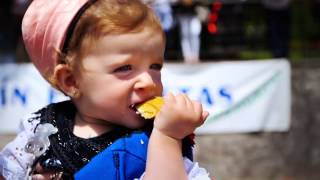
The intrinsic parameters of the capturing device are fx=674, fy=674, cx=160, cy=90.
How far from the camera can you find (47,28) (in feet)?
5.91

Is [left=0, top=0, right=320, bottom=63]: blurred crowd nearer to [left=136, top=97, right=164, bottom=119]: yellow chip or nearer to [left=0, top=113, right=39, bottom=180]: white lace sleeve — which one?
[left=0, top=113, right=39, bottom=180]: white lace sleeve

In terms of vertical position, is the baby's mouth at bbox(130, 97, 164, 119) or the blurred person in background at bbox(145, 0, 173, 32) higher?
the baby's mouth at bbox(130, 97, 164, 119)

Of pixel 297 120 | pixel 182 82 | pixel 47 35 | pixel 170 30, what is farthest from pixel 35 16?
pixel 170 30

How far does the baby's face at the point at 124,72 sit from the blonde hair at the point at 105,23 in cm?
2

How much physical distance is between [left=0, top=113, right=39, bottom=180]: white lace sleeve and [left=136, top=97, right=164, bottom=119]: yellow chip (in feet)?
1.23

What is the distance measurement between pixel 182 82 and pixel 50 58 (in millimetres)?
4380

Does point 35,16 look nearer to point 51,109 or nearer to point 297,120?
point 51,109

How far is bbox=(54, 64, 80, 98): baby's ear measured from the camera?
1.81m

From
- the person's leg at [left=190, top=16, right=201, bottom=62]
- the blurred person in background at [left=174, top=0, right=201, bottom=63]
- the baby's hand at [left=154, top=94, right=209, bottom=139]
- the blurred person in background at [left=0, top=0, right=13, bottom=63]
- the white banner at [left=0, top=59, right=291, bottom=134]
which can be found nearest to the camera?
the baby's hand at [left=154, top=94, right=209, bottom=139]

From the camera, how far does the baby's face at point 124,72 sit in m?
1.71

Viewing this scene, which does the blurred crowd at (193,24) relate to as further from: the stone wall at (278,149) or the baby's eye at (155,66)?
the baby's eye at (155,66)

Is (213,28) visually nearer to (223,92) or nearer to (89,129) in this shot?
(223,92)

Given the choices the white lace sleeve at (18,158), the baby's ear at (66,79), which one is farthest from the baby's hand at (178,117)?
the white lace sleeve at (18,158)

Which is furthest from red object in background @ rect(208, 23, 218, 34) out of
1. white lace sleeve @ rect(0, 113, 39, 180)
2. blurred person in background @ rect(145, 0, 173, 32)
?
white lace sleeve @ rect(0, 113, 39, 180)
